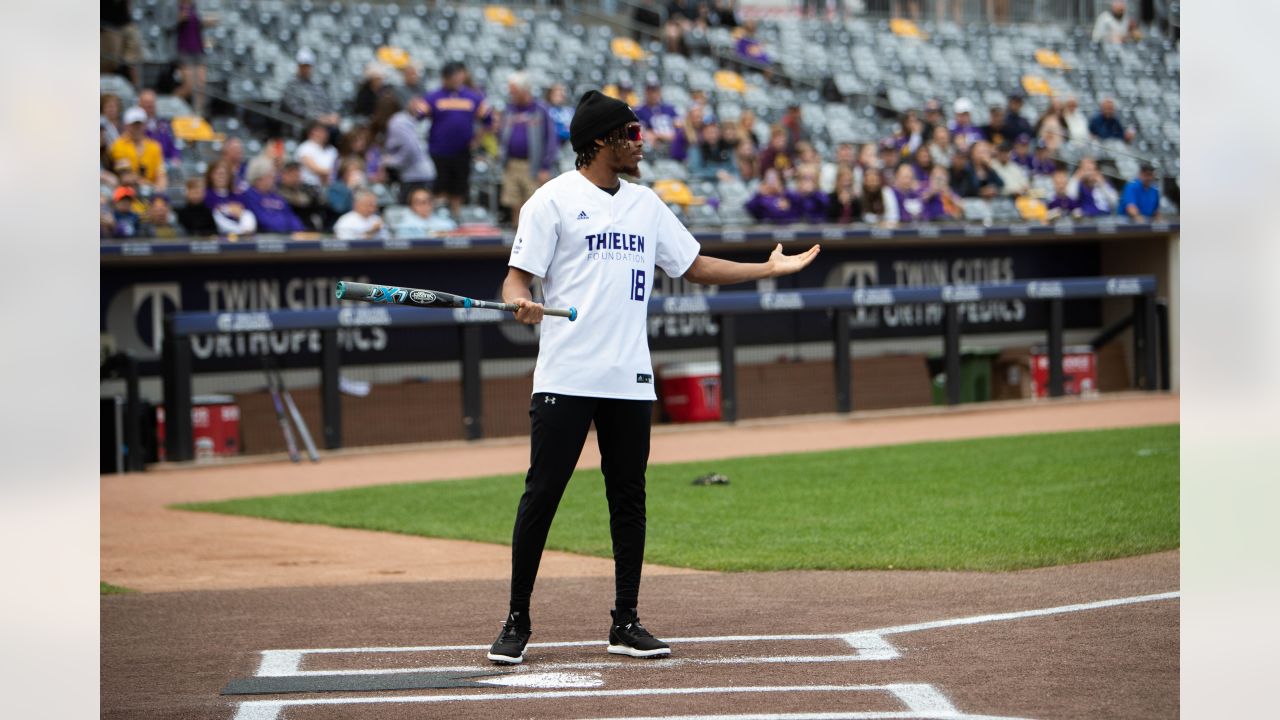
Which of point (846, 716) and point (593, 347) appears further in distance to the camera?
point (593, 347)

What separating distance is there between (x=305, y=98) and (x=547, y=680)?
46.4 feet

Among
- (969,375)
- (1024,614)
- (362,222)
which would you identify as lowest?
(1024,614)

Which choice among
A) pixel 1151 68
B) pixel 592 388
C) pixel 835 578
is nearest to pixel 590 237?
pixel 592 388

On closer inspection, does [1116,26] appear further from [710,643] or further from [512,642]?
[512,642]

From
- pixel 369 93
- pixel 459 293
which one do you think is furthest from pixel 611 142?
pixel 369 93

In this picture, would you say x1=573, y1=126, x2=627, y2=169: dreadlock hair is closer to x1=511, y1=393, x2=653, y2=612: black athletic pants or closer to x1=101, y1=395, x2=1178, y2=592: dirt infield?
x1=511, y1=393, x2=653, y2=612: black athletic pants

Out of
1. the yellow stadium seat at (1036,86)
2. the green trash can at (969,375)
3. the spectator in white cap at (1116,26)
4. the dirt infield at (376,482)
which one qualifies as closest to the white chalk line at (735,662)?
the dirt infield at (376,482)

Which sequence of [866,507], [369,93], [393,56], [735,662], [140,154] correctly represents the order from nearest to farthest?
1. [735,662]
2. [866,507]
3. [140,154]
4. [369,93]
5. [393,56]

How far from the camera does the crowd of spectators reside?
15.2 metres

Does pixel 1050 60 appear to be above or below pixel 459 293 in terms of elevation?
above

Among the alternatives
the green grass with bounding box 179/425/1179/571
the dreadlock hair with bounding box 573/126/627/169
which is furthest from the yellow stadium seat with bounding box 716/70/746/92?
the dreadlock hair with bounding box 573/126/627/169

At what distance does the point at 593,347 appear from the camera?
5.71 meters
